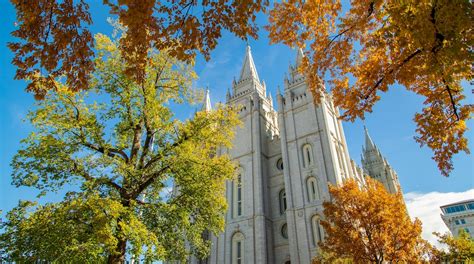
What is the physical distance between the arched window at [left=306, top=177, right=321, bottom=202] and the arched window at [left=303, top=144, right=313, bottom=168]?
1631 millimetres

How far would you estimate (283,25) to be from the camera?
855cm

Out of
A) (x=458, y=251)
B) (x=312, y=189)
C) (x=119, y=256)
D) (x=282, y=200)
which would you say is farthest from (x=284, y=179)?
(x=119, y=256)

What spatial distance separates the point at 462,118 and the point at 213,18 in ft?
21.9

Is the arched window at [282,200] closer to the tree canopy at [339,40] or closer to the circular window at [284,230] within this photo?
the circular window at [284,230]

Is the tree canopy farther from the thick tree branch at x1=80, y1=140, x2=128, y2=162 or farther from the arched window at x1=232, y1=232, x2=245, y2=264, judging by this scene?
the arched window at x1=232, y1=232, x2=245, y2=264

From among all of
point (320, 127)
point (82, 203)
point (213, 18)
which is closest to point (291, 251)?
point (320, 127)

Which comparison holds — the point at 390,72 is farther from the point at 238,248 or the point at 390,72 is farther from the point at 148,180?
the point at 238,248

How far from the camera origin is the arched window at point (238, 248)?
30469mm

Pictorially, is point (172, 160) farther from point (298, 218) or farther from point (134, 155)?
point (298, 218)

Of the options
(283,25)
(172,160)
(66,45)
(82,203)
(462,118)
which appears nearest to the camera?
(66,45)

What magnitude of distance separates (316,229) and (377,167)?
38.6 m

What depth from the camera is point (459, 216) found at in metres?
70.8

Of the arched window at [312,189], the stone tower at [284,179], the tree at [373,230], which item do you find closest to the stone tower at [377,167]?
the stone tower at [284,179]

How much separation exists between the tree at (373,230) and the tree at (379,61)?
8943 millimetres
